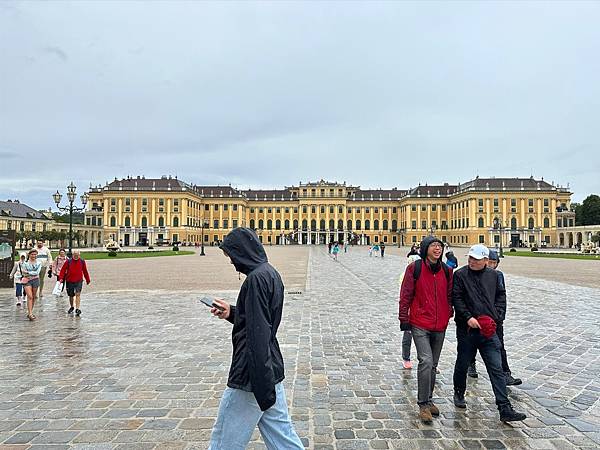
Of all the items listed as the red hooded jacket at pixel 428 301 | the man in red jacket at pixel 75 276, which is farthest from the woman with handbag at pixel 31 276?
the red hooded jacket at pixel 428 301

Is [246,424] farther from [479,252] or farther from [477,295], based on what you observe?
[479,252]

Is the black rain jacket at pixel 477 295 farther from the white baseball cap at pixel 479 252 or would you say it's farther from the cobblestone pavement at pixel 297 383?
the cobblestone pavement at pixel 297 383

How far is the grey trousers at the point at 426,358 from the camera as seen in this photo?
4484 mm

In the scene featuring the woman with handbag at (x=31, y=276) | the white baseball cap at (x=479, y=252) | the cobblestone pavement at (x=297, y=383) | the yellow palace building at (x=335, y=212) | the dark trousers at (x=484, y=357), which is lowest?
the cobblestone pavement at (x=297, y=383)

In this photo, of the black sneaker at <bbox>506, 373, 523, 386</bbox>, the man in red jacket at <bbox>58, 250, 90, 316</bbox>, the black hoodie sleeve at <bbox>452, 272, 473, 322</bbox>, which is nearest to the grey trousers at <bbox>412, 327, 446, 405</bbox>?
the black hoodie sleeve at <bbox>452, 272, 473, 322</bbox>

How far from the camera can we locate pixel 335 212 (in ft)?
348

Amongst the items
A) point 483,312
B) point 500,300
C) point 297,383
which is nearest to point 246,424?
point 483,312

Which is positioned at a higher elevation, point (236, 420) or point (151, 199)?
point (151, 199)

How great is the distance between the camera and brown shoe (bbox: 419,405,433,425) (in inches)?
174

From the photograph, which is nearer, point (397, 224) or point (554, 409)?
point (554, 409)

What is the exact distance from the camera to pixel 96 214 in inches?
3548

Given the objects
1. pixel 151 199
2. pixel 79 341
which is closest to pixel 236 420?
pixel 79 341

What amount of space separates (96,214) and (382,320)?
90712mm

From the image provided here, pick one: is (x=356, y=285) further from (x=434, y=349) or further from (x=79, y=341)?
(x=434, y=349)
